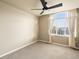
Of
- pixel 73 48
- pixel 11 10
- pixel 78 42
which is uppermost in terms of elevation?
pixel 11 10

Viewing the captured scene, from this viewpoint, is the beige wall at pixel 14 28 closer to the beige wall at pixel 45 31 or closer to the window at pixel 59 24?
the beige wall at pixel 45 31

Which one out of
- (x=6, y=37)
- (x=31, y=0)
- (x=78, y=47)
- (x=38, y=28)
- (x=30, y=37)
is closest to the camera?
(x=31, y=0)

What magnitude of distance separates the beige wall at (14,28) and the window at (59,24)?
1.52 m

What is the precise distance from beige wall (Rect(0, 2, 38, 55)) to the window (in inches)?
59.9

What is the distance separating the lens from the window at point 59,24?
4102 mm

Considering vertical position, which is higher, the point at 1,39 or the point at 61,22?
the point at 61,22

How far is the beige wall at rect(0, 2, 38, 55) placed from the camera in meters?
2.86

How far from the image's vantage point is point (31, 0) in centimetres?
278

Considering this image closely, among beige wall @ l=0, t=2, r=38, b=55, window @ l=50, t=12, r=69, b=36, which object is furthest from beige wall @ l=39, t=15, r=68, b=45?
beige wall @ l=0, t=2, r=38, b=55

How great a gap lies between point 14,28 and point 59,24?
2.85 metres

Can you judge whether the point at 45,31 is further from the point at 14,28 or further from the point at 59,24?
the point at 14,28

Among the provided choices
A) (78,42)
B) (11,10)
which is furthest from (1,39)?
(78,42)

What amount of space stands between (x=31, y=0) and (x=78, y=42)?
3.33 m

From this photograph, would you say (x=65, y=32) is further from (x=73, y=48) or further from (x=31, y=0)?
(x=31, y=0)
